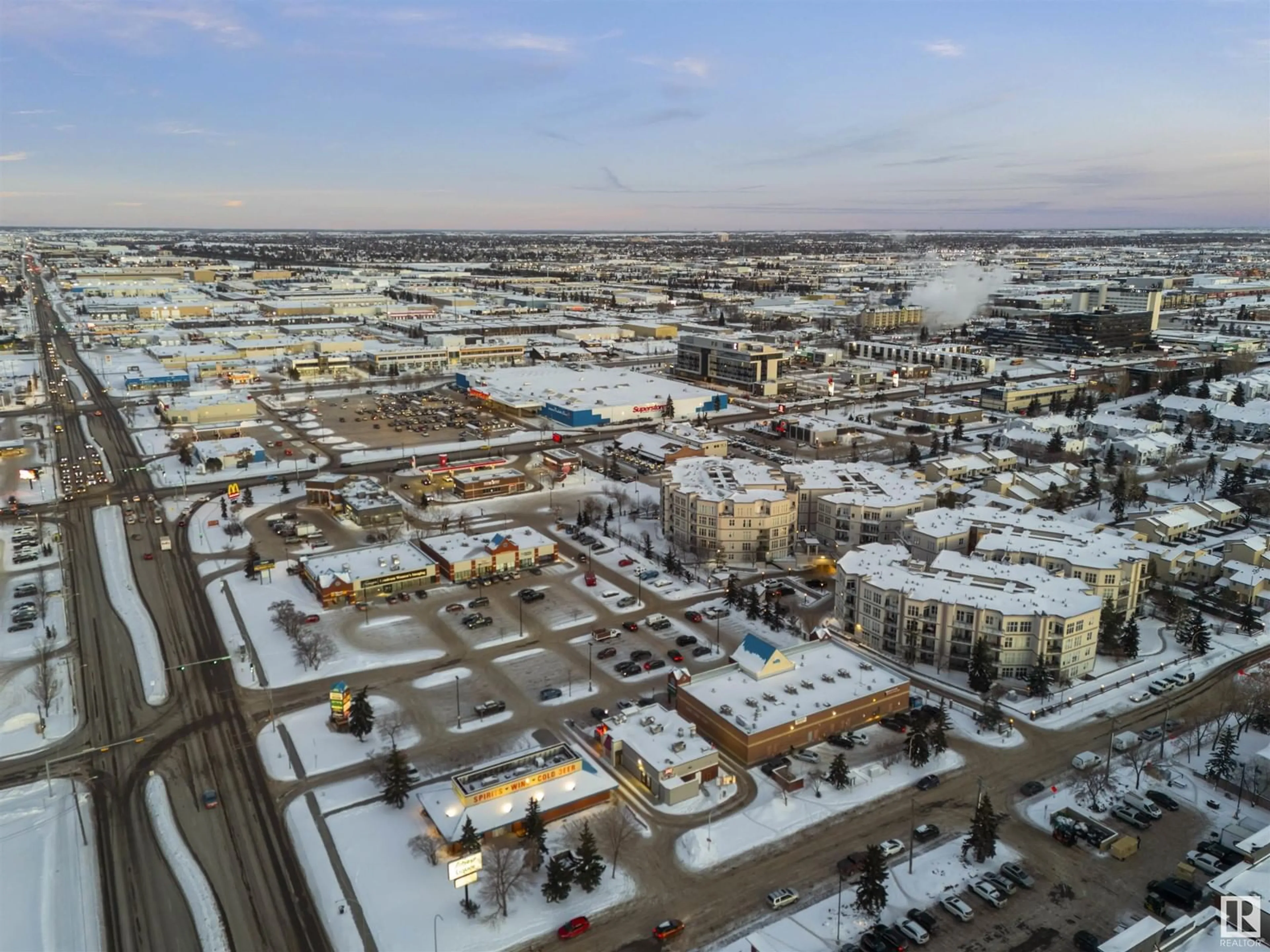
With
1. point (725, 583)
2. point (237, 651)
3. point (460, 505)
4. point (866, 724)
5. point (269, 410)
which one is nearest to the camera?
point (866, 724)

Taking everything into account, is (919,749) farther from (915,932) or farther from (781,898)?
(781,898)

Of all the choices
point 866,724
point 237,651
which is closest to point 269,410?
point 237,651

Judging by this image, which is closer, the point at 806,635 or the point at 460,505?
the point at 806,635

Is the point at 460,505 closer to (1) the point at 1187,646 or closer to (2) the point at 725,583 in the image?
(2) the point at 725,583

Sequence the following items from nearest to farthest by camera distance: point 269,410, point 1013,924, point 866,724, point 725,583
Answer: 1. point 1013,924
2. point 866,724
3. point 725,583
4. point 269,410

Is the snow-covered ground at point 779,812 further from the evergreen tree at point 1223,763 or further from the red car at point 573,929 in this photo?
the evergreen tree at point 1223,763

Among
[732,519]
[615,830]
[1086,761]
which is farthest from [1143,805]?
[732,519]
